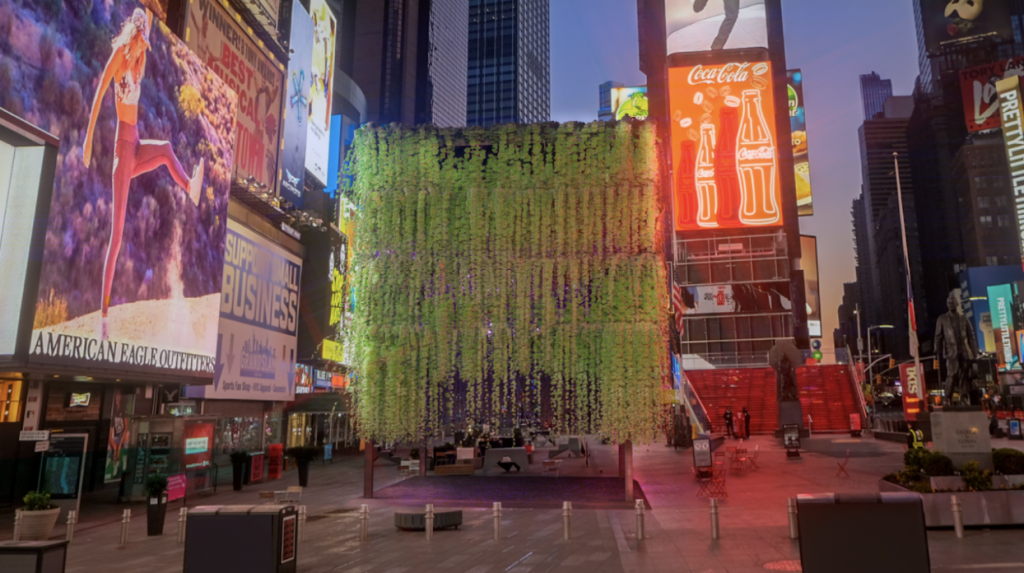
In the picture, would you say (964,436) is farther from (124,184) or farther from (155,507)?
(124,184)

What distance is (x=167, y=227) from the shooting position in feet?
66.3

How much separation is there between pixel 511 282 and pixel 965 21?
137834 mm

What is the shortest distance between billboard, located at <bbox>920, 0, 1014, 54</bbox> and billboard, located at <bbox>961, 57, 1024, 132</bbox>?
42294 mm

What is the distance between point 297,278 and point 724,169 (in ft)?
137

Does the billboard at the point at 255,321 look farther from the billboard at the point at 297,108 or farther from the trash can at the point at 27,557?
the trash can at the point at 27,557

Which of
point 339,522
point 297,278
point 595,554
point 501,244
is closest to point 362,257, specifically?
point 501,244

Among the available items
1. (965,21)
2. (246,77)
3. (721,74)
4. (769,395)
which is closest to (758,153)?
(721,74)

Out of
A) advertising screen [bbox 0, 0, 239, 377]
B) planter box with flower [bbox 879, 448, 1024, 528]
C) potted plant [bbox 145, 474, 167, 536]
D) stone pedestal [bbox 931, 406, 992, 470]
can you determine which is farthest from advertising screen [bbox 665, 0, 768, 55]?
potted plant [bbox 145, 474, 167, 536]

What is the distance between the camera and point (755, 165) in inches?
2414

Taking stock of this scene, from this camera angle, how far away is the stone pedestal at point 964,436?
581 inches

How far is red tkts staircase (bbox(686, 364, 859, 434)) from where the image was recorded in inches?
1655

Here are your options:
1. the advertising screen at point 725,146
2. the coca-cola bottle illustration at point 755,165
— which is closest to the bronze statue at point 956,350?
the advertising screen at point 725,146

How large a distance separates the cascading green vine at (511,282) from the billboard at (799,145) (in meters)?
59.5

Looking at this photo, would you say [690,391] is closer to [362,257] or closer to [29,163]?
[362,257]
